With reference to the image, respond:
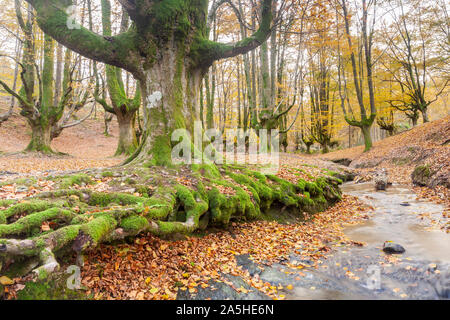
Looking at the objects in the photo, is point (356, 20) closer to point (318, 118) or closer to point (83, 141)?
point (318, 118)

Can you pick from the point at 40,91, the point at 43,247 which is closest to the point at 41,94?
the point at 40,91

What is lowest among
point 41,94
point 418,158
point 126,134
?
point 418,158

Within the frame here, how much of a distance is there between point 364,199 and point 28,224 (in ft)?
32.0

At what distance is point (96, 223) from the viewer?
2947mm

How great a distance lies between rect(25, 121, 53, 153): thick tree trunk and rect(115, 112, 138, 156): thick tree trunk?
4.67 metres

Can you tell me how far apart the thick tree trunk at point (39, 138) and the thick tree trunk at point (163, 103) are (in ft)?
39.6

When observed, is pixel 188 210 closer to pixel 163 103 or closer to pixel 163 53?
pixel 163 103

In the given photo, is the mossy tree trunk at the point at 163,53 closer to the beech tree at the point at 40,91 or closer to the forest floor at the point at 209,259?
the forest floor at the point at 209,259

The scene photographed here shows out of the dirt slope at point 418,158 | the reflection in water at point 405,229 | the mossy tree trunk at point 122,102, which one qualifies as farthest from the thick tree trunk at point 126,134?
the dirt slope at point 418,158

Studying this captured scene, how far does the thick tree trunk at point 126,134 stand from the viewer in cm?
1363

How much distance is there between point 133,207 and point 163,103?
316cm

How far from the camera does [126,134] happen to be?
14117mm

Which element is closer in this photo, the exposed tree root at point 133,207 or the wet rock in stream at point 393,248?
the exposed tree root at point 133,207

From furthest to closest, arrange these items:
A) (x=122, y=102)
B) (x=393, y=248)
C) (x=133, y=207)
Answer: (x=122, y=102)
(x=393, y=248)
(x=133, y=207)
